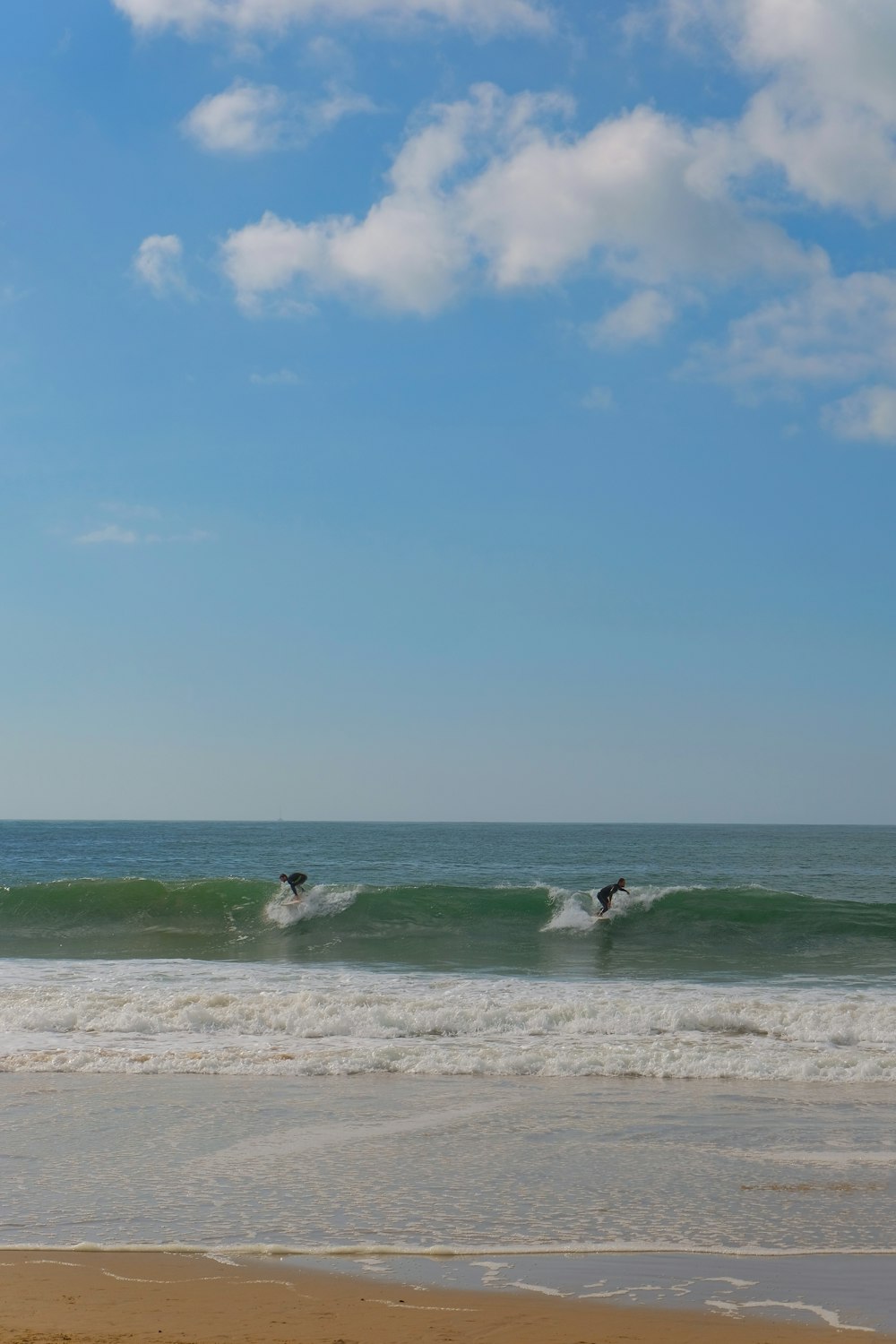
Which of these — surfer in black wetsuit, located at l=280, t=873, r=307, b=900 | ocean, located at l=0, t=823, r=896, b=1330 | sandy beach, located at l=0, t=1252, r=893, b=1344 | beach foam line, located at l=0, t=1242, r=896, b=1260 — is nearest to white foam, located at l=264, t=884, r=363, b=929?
surfer in black wetsuit, located at l=280, t=873, r=307, b=900

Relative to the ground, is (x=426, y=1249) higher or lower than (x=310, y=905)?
higher

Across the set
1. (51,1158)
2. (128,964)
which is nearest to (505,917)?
(128,964)

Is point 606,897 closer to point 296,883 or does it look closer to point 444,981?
point 296,883

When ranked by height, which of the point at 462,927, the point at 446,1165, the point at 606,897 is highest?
the point at 446,1165

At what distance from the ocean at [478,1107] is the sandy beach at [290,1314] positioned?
0.25 m

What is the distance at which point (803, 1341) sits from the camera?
4.51m

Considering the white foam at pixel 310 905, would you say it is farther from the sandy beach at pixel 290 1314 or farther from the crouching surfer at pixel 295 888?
the sandy beach at pixel 290 1314

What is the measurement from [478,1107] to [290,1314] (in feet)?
13.4

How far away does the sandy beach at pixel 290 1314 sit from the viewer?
178 inches

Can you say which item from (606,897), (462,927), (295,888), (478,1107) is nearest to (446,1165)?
(478,1107)

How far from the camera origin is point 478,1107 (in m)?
8.73

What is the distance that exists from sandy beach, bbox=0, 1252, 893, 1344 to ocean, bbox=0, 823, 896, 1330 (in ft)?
0.83

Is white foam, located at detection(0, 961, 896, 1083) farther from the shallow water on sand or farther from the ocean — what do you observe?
the shallow water on sand

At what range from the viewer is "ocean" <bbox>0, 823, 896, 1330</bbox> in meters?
5.73
